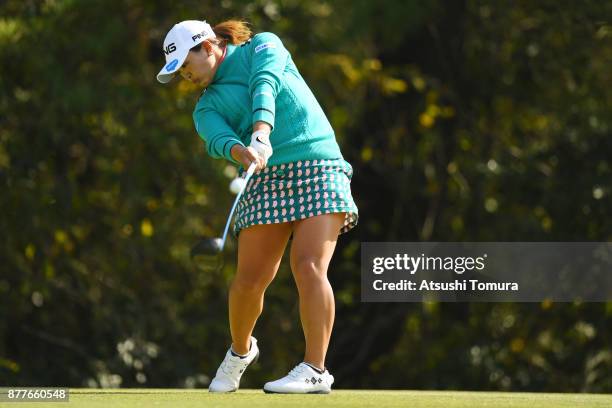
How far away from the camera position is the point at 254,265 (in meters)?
5.85

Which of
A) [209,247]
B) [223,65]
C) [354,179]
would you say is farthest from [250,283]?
[354,179]

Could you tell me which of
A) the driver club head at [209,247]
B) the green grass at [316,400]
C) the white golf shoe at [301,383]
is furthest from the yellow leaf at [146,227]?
the driver club head at [209,247]

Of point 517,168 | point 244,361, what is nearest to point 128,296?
point 517,168

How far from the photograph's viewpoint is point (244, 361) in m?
6.06

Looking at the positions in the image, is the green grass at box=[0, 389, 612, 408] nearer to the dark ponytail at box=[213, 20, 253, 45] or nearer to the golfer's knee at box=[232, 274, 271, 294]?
the golfer's knee at box=[232, 274, 271, 294]

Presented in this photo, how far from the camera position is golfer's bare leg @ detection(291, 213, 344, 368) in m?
5.64

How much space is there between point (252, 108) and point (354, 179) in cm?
749

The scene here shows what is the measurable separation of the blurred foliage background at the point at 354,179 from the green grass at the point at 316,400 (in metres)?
5.00

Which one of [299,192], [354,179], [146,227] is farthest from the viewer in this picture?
[354,179]

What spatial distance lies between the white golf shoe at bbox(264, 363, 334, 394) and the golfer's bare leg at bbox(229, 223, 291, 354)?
0.38m

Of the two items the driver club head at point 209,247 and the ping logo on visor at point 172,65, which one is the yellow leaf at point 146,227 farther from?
the driver club head at point 209,247

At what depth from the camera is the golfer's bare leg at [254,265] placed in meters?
5.82

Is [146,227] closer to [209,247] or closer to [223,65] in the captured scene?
[223,65]

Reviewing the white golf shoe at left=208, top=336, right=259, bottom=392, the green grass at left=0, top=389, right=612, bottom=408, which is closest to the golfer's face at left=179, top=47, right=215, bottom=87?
the white golf shoe at left=208, top=336, right=259, bottom=392
